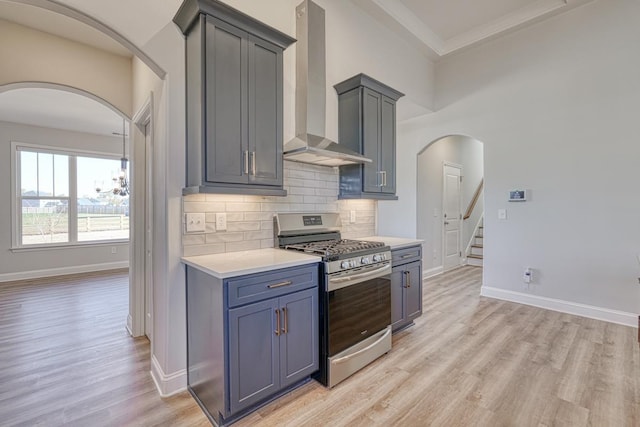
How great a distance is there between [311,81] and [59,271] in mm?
6397

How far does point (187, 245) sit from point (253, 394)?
1.08 meters

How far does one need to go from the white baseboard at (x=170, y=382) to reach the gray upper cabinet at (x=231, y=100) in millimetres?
1300

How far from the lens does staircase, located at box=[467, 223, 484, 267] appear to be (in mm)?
6270

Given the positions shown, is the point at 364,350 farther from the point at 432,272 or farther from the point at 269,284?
the point at 432,272

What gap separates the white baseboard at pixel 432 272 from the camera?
520 centimetres

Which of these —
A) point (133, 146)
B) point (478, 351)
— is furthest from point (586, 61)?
point (133, 146)

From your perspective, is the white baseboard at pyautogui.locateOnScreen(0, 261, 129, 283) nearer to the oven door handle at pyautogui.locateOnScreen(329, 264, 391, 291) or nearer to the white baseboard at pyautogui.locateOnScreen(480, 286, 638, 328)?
the oven door handle at pyautogui.locateOnScreen(329, 264, 391, 291)

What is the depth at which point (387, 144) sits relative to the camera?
329 cm

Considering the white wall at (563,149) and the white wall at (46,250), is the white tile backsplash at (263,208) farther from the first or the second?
the white wall at (46,250)

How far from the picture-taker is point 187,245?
7.06 feet

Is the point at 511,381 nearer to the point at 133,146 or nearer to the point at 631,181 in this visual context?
the point at 631,181

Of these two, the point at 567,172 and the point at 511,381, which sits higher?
the point at 567,172

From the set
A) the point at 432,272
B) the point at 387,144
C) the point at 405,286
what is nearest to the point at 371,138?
the point at 387,144

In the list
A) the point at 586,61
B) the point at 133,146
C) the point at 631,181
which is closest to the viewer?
the point at 133,146
